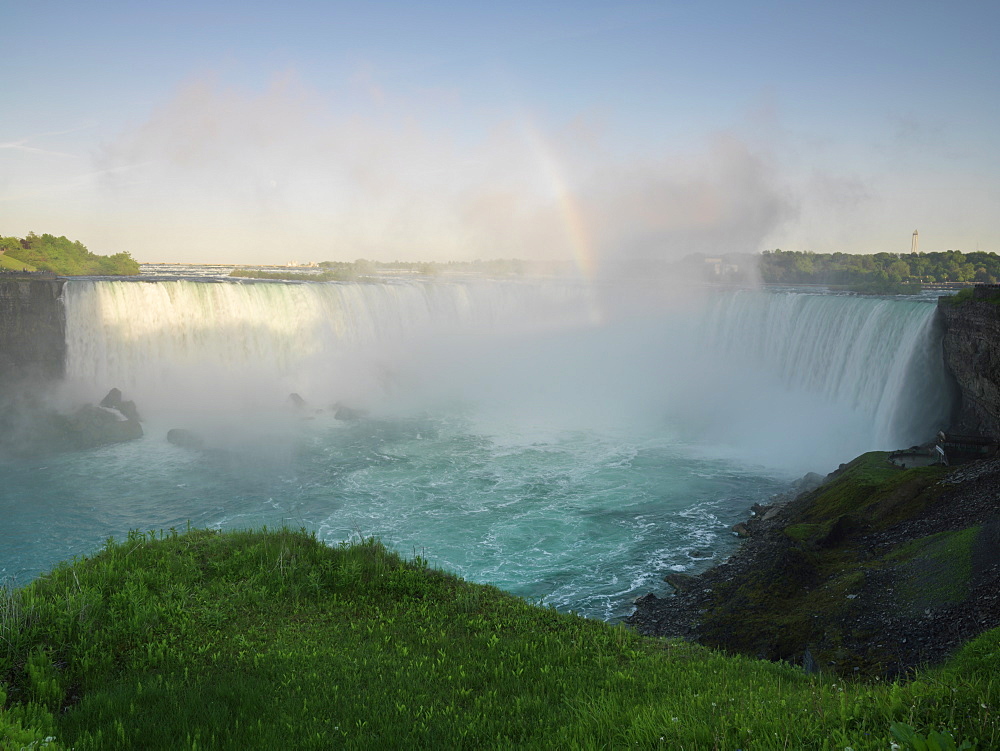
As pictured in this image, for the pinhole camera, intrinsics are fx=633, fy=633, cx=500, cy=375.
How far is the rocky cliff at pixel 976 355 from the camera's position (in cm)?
1639

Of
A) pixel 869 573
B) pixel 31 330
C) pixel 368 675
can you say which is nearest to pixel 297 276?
pixel 31 330

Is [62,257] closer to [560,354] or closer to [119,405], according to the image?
[119,405]

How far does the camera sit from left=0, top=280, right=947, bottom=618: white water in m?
16.8

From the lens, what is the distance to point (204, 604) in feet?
23.7

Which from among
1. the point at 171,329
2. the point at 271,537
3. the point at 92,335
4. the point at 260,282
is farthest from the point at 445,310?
the point at 271,537

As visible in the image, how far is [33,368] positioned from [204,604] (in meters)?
29.3

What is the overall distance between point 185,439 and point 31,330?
36.1ft

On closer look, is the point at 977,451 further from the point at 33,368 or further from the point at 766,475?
the point at 33,368

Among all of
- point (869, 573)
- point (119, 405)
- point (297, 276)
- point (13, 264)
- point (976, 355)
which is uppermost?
point (13, 264)

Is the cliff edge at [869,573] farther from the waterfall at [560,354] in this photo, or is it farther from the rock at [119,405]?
the rock at [119,405]

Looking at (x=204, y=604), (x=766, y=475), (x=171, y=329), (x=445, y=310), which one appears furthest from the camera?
(x=445, y=310)

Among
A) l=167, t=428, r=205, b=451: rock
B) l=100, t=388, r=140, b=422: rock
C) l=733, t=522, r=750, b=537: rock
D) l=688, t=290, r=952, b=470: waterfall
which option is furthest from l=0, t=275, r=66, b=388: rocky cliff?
l=688, t=290, r=952, b=470: waterfall

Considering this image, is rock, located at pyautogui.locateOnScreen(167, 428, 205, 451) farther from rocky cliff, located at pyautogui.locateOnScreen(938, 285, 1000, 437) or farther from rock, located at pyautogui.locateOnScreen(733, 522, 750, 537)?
rocky cliff, located at pyautogui.locateOnScreen(938, 285, 1000, 437)

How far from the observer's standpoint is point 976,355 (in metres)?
17.4
